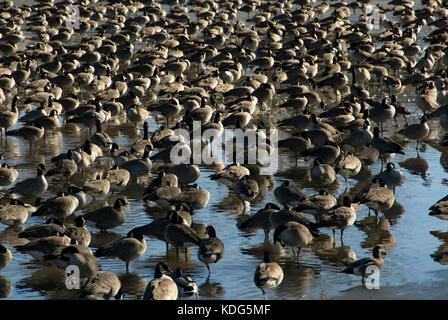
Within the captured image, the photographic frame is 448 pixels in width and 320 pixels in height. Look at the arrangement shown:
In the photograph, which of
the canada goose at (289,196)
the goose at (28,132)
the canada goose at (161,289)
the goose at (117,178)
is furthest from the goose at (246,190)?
the goose at (28,132)

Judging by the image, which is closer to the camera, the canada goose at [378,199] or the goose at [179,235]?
the goose at [179,235]

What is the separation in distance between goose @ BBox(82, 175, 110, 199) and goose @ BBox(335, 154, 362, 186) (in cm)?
687

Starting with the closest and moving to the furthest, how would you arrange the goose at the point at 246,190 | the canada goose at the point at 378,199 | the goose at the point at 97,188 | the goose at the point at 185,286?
the goose at the point at 185,286
the canada goose at the point at 378,199
the goose at the point at 246,190
the goose at the point at 97,188

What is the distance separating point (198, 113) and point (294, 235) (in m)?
13.5

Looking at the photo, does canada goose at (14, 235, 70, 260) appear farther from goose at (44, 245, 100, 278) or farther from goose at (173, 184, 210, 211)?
goose at (173, 184, 210, 211)

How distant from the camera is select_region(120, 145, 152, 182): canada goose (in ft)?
76.0

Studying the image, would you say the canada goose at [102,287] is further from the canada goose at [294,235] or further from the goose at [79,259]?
the canada goose at [294,235]

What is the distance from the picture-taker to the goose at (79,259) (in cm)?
1549

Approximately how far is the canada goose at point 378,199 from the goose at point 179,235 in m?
4.98

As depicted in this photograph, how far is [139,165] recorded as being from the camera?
76.4 feet

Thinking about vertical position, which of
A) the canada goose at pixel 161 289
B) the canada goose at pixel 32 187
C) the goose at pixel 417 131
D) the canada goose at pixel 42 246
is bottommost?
the canada goose at pixel 161 289

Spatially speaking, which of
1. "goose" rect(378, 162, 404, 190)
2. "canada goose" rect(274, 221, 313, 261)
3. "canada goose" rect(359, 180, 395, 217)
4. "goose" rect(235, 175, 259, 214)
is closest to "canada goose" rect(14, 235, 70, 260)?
"canada goose" rect(274, 221, 313, 261)

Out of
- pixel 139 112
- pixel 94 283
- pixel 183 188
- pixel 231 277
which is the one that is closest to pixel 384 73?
pixel 139 112

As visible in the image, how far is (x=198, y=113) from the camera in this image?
2950cm
